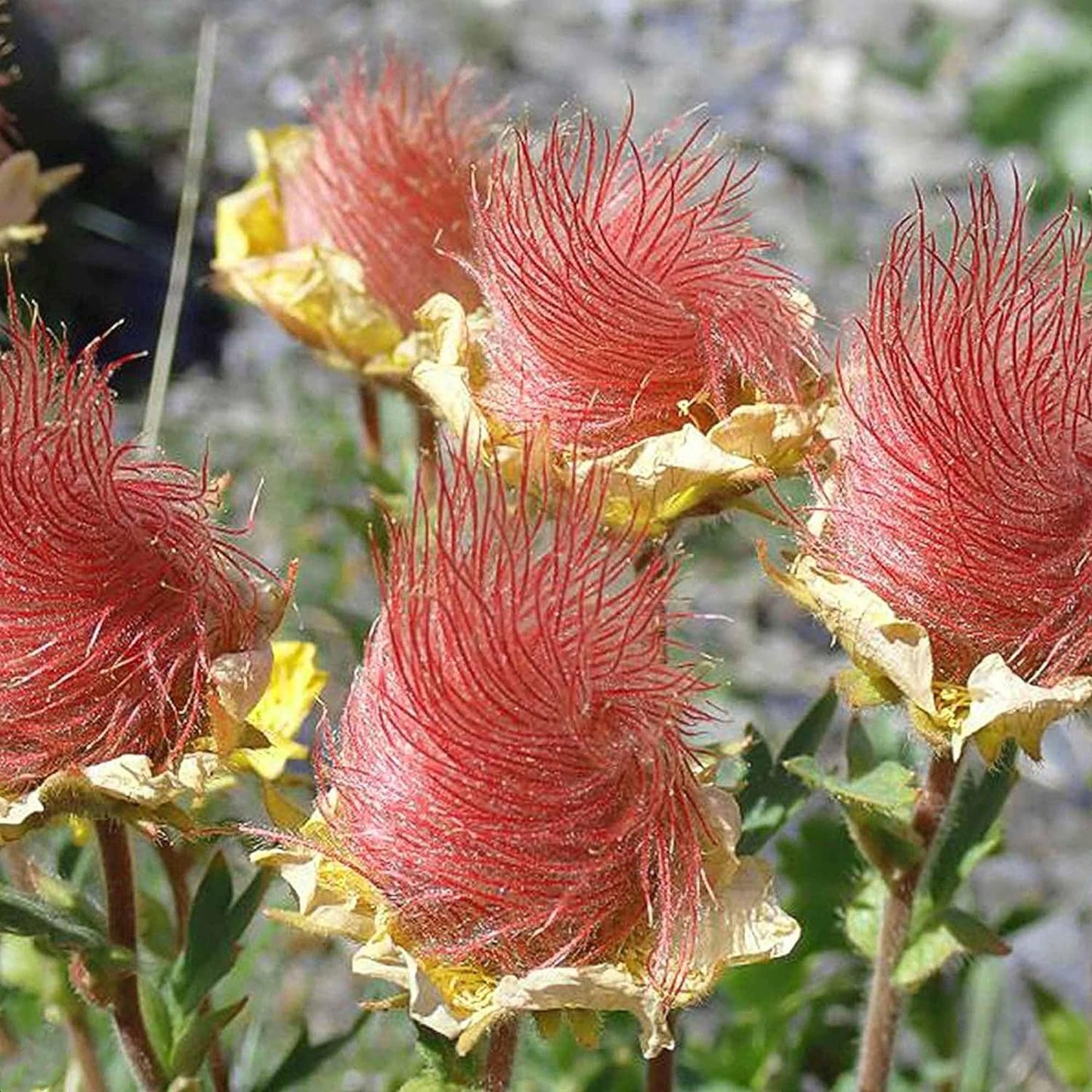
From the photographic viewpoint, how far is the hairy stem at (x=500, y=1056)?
1.10m

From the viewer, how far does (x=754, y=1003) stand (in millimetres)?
1989

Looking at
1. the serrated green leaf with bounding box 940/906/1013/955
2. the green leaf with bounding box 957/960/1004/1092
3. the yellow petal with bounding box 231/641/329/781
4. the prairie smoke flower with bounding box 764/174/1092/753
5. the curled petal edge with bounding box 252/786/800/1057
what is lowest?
the green leaf with bounding box 957/960/1004/1092

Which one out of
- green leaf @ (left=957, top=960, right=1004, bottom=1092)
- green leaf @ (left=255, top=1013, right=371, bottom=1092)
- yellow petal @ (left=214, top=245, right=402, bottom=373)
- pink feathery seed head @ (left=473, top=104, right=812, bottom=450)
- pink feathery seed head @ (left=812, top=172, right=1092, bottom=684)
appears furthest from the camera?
green leaf @ (left=957, top=960, right=1004, bottom=1092)

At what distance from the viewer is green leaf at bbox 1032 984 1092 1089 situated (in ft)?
6.18

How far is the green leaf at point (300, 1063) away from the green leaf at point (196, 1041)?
175 millimetres

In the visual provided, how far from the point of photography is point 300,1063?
1450 millimetres

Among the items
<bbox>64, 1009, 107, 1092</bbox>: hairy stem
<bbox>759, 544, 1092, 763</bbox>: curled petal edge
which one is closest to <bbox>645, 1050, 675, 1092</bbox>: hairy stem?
<bbox>759, 544, 1092, 763</bbox>: curled petal edge

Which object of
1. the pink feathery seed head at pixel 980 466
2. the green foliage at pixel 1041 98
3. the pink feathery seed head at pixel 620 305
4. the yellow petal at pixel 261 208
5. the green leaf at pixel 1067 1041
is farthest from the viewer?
the green foliage at pixel 1041 98

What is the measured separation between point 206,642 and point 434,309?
12.1 inches

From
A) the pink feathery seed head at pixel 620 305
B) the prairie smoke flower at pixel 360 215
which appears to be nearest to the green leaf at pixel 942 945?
the pink feathery seed head at pixel 620 305

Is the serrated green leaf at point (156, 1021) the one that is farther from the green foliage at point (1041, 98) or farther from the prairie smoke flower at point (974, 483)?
the green foliage at point (1041, 98)

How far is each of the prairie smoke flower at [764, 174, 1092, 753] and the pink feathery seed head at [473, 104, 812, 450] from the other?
0.10m

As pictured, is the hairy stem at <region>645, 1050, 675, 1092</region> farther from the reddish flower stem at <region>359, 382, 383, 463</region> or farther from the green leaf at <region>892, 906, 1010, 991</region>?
the reddish flower stem at <region>359, 382, 383, 463</region>

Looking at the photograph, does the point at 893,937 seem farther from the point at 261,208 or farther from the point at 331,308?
the point at 261,208
